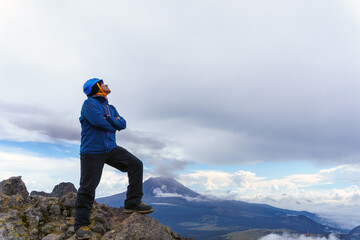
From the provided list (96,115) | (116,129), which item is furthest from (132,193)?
(96,115)

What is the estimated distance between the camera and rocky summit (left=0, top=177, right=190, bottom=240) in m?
8.66

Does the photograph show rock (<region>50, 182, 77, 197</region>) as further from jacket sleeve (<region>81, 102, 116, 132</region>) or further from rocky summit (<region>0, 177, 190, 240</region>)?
jacket sleeve (<region>81, 102, 116, 132</region>)

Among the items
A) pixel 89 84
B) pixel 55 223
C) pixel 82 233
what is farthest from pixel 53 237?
pixel 89 84

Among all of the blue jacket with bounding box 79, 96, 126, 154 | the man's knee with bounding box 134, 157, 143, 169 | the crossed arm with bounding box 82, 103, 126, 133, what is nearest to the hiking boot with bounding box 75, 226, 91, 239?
the blue jacket with bounding box 79, 96, 126, 154

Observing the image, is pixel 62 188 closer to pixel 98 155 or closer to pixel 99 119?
pixel 98 155

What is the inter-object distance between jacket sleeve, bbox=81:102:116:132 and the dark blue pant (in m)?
1.04

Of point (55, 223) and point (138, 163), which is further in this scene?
point (55, 223)

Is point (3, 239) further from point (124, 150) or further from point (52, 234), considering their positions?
point (124, 150)

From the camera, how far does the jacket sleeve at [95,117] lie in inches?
341

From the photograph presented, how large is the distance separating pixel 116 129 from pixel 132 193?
2.49 m

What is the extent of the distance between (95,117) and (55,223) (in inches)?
202

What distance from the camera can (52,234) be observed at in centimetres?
950

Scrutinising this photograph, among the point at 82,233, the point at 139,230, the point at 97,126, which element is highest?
the point at 97,126

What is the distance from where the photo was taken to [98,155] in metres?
8.90
